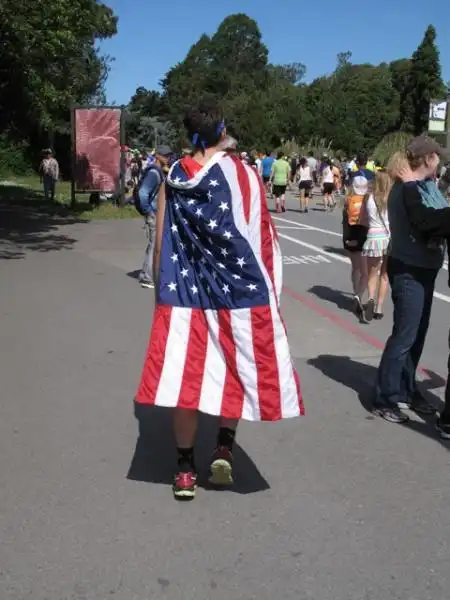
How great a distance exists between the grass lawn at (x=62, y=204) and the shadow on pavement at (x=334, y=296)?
989cm

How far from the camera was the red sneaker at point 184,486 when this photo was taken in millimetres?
3566

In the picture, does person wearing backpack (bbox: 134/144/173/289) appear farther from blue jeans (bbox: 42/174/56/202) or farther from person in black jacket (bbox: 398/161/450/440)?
blue jeans (bbox: 42/174/56/202)

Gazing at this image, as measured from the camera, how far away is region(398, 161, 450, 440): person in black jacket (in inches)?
170

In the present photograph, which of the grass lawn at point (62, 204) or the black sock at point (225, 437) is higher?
the grass lawn at point (62, 204)

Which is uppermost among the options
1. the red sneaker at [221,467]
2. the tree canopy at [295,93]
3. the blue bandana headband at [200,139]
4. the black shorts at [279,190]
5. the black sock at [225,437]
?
the tree canopy at [295,93]

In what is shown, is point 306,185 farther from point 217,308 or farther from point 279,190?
point 217,308

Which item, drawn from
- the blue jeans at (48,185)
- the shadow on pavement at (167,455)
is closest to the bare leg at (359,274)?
the shadow on pavement at (167,455)

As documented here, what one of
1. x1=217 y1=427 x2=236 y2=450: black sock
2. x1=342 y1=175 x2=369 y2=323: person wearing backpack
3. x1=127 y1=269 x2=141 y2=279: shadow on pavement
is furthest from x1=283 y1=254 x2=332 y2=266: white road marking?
x1=217 y1=427 x2=236 y2=450: black sock

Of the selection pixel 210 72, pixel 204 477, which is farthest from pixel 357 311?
pixel 210 72

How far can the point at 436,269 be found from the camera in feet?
15.2

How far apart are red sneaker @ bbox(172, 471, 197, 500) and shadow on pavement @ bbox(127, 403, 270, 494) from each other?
16 cm

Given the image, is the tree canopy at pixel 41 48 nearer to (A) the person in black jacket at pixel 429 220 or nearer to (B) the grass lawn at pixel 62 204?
(B) the grass lawn at pixel 62 204

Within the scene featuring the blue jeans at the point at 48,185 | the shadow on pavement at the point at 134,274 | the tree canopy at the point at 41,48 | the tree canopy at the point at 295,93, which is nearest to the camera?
the shadow on pavement at the point at 134,274

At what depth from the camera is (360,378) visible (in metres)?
5.69
